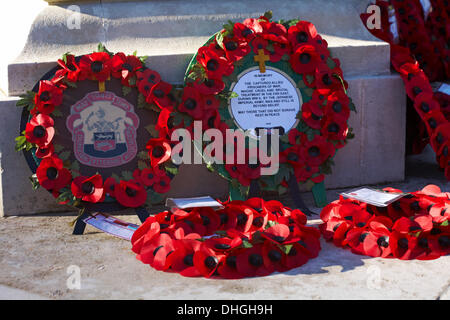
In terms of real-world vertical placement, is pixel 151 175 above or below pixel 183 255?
above

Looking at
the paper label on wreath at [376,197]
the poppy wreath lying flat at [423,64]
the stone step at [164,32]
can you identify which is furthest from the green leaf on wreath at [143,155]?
the poppy wreath lying flat at [423,64]

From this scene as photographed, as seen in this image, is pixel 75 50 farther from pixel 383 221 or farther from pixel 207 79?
pixel 383 221

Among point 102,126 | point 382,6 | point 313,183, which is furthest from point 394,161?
point 102,126

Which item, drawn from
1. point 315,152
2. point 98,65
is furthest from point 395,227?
point 98,65

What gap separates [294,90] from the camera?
4391 mm

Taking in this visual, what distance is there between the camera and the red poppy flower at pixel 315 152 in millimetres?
4301

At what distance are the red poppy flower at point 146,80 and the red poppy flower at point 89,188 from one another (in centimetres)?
65

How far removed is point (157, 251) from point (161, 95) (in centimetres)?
125

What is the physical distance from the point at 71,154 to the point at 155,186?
595 mm

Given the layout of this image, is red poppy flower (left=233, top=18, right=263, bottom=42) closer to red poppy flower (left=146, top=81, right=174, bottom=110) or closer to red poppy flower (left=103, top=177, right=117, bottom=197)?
red poppy flower (left=146, top=81, right=174, bottom=110)

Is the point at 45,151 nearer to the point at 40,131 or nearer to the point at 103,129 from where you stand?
the point at 40,131

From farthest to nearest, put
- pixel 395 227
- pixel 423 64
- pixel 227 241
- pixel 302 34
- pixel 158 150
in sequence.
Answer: pixel 423 64 < pixel 302 34 < pixel 158 150 < pixel 395 227 < pixel 227 241

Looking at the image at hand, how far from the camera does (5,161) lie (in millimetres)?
4273

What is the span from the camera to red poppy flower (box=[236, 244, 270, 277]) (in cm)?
313
